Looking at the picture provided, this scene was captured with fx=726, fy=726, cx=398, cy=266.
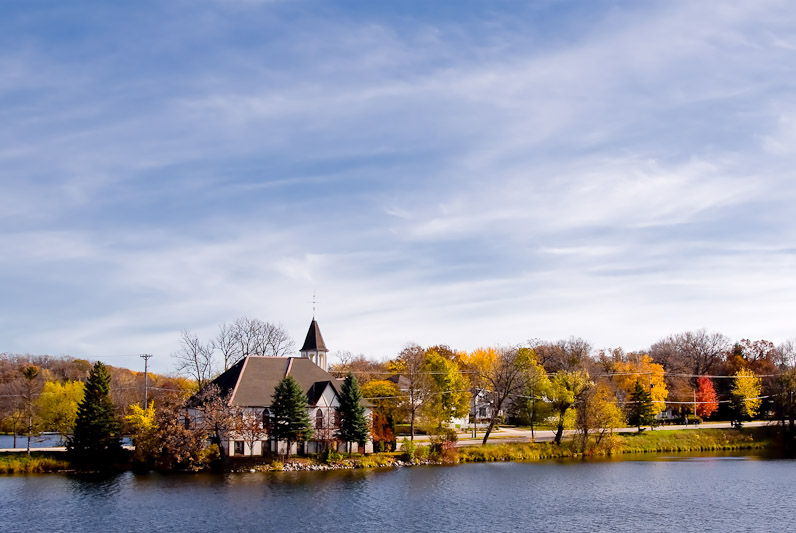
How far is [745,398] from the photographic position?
299 ft

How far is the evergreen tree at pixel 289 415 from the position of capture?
6256cm

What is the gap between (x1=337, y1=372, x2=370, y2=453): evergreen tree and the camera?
65.2 meters

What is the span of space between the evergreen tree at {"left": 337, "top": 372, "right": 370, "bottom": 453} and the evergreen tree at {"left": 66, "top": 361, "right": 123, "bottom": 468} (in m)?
19.4

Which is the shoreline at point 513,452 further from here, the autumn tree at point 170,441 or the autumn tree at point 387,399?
the autumn tree at point 387,399

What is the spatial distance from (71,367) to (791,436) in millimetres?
131065

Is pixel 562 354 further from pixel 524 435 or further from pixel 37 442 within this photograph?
pixel 37 442

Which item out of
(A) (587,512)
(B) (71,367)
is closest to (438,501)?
(A) (587,512)

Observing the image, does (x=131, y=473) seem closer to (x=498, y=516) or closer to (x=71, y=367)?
(x=498, y=516)

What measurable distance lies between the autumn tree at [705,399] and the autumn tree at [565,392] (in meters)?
32.5

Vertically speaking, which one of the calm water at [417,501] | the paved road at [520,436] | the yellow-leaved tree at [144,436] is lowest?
the calm water at [417,501]

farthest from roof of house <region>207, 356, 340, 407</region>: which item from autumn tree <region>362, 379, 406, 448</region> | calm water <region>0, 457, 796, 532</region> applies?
calm water <region>0, 457, 796, 532</region>

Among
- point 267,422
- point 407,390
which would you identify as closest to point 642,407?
point 407,390

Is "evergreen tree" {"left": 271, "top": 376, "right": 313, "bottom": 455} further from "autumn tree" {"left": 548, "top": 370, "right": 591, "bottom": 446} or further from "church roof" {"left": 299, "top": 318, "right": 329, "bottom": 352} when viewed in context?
"autumn tree" {"left": 548, "top": 370, "right": 591, "bottom": 446}

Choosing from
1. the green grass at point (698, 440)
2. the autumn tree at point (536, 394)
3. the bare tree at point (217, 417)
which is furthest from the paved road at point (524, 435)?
the bare tree at point (217, 417)
